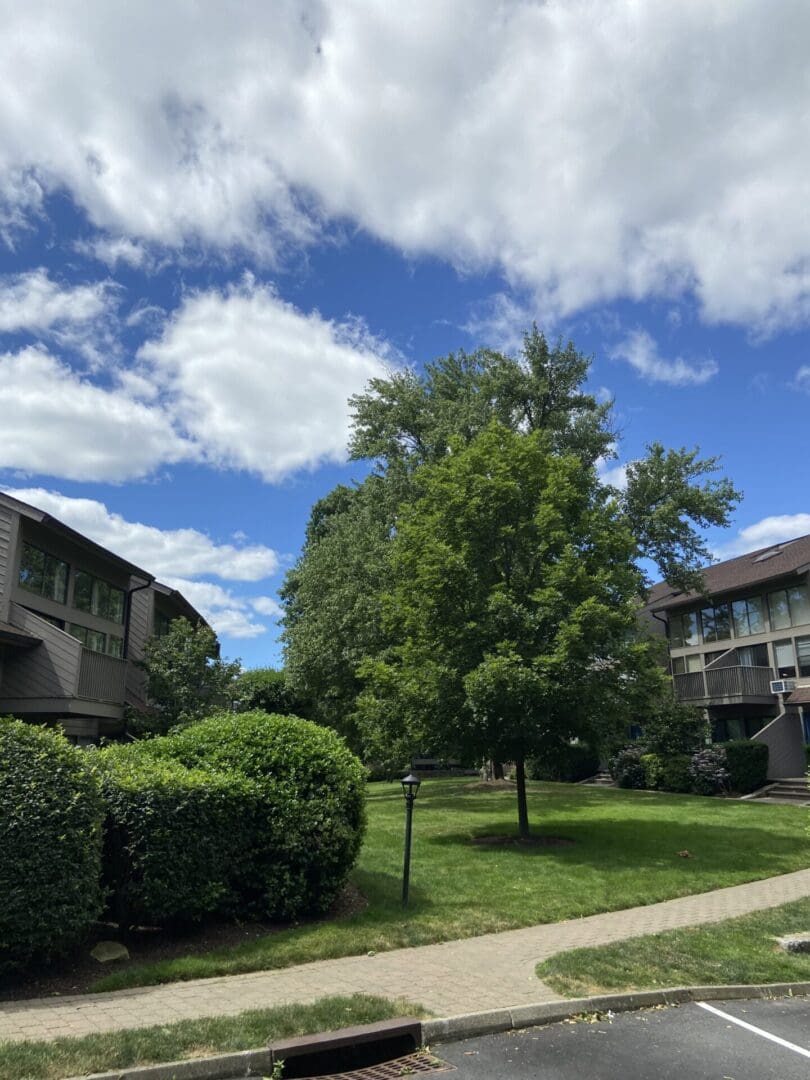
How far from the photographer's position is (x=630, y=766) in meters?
27.7

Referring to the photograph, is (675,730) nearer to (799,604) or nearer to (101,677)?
(799,604)

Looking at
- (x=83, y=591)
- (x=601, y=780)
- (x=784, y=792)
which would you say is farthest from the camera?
(x=601, y=780)

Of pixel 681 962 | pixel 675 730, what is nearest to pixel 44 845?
pixel 681 962

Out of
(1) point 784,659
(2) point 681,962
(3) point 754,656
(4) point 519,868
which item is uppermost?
(3) point 754,656

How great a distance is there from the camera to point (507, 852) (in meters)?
13.3

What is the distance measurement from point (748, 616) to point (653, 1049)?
96.2 ft

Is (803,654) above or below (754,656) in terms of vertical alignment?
below

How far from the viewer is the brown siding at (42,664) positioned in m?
17.4

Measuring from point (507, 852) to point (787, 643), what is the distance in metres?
21.2

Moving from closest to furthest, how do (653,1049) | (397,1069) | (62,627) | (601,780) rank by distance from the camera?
(397,1069)
(653,1049)
(62,627)
(601,780)

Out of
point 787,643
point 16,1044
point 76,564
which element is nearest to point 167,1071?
point 16,1044

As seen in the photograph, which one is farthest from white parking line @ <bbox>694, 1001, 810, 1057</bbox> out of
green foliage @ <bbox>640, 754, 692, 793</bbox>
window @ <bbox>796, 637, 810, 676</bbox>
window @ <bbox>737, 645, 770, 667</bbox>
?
window @ <bbox>737, 645, 770, 667</bbox>

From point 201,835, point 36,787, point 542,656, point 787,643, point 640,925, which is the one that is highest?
point 787,643

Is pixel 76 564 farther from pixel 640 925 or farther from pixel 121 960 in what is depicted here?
pixel 640 925
